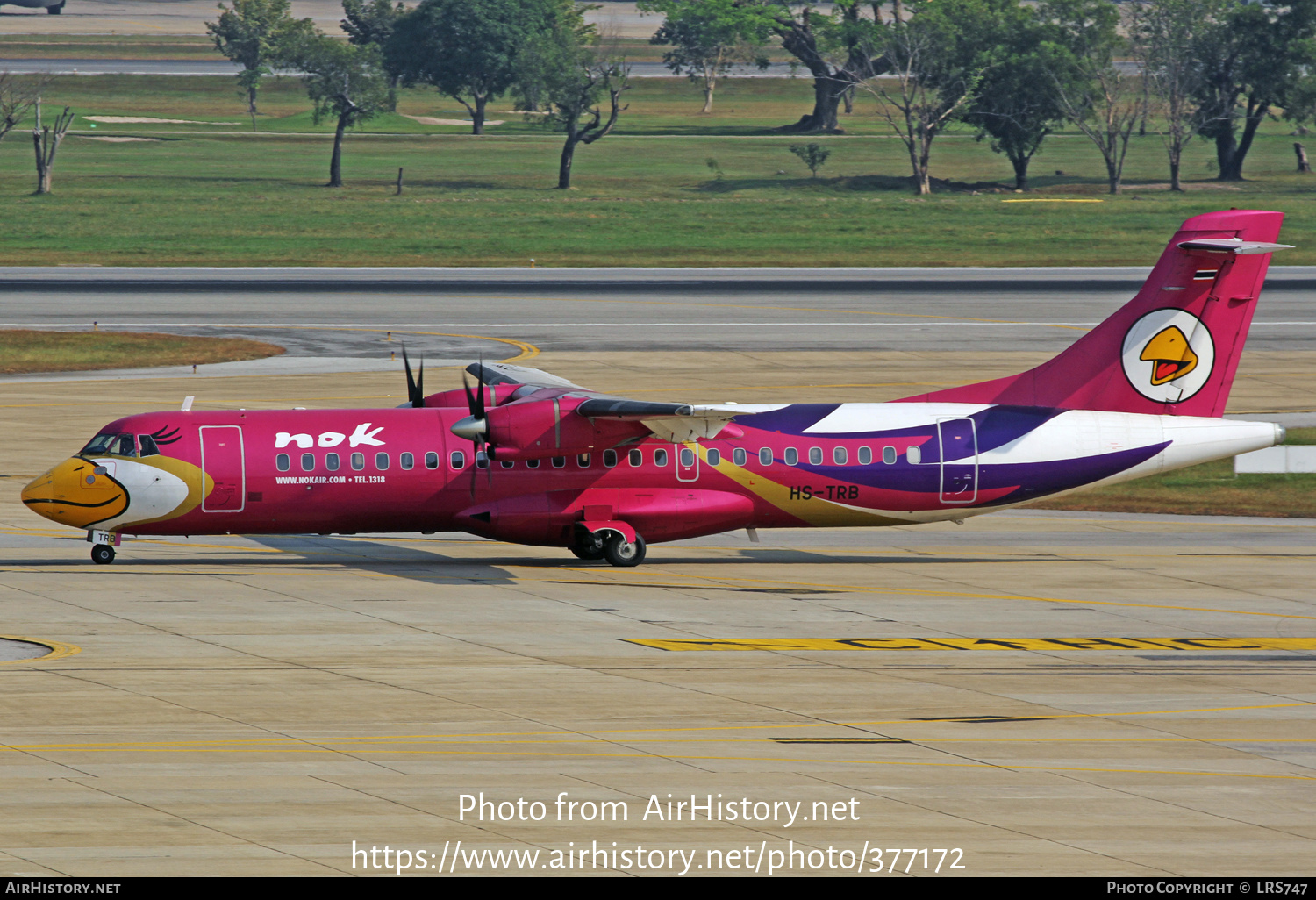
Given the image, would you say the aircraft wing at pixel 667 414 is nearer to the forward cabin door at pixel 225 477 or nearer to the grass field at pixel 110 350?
the forward cabin door at pixel 225 477

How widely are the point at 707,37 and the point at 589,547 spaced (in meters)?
150

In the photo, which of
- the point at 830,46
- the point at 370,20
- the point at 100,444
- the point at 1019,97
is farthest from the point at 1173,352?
the point at 370,20

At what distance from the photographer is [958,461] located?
102 ft

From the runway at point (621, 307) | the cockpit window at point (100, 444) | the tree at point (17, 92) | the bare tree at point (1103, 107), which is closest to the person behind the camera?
the cockpit window at point (100, 444)

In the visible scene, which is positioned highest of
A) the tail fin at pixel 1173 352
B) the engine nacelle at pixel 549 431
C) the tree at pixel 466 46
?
the tree at pixel 466 46

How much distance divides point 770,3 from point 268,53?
179 ft

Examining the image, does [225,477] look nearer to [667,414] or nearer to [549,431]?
[549,431]

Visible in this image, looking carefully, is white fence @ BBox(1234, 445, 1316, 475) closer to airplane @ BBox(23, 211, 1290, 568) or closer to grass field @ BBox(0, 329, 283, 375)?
airplane @ BBox(23, 211, 1290, 568)

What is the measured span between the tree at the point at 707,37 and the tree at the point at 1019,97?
37549 millimetres

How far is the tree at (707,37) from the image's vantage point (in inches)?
6462

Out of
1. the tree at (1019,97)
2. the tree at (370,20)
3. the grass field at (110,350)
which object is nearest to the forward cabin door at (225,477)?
the grass field at (110,350)

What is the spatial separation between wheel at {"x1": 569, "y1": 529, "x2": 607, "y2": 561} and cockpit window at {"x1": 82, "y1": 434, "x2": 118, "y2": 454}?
30.1ft

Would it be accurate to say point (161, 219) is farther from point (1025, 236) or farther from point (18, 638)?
point (18, 638)

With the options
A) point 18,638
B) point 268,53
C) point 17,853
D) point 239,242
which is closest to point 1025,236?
point 239,242
